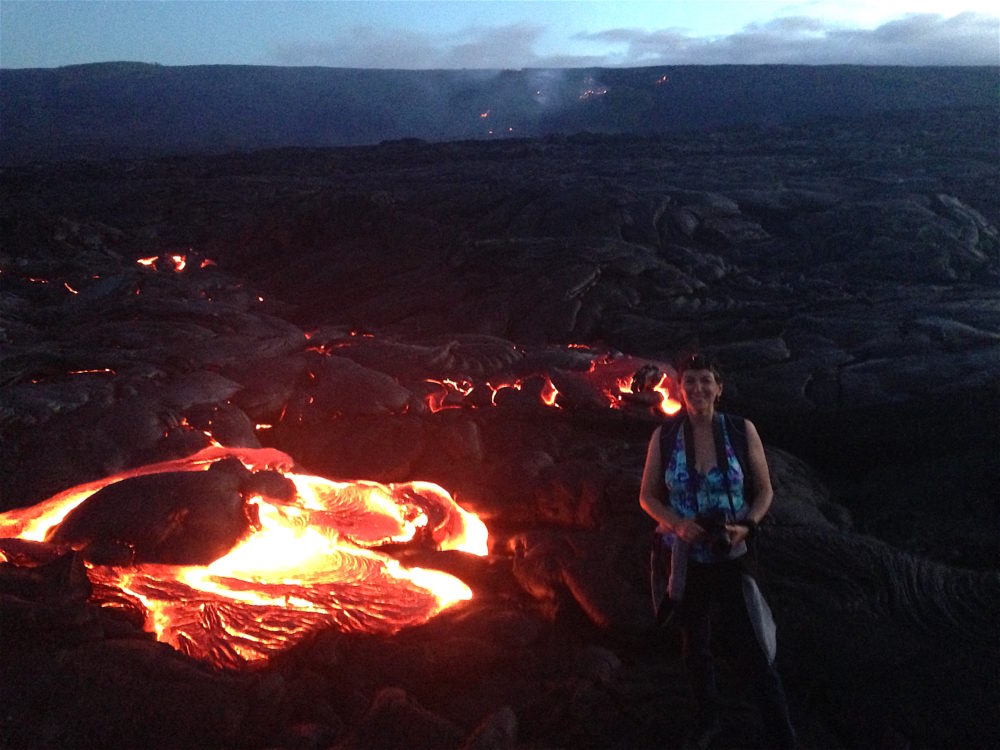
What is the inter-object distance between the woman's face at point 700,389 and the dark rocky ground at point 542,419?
2.07 meters

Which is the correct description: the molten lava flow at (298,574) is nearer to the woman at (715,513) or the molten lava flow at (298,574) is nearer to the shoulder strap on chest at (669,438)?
the woman at (715,513)

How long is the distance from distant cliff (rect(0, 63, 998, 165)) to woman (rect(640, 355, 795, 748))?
66.4 m

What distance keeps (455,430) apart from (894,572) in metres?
5.33

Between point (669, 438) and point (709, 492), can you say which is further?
point (669, 438)

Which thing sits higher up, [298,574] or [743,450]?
[743,450]

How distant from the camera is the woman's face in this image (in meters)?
3.82

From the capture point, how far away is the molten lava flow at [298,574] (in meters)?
5.73

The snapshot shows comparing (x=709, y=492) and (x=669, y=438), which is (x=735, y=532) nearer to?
(x=709, y=492)

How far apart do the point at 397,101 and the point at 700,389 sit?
11991 centimetres

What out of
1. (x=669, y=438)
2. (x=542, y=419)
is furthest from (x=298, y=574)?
(x=542, y=419)

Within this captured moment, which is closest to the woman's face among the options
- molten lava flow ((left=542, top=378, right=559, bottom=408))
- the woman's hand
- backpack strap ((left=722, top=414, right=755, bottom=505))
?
backpack strap ((left=722, top=414, right=755, bottom=505))

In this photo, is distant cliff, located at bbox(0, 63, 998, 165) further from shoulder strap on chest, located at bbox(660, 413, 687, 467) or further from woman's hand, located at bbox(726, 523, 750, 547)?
woman's hand, located at bbox(726, 523, 750, 547)

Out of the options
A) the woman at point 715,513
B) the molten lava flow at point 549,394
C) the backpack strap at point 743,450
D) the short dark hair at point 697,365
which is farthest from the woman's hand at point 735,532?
the molten lava flow at point 549,394

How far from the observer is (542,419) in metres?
10.3
